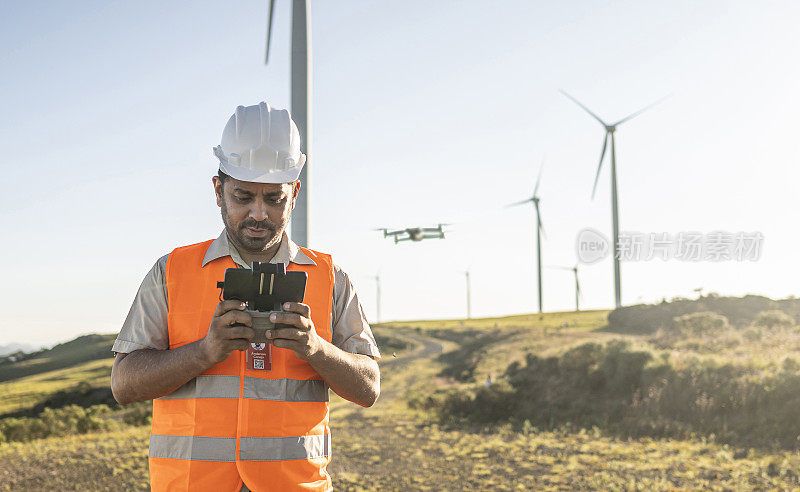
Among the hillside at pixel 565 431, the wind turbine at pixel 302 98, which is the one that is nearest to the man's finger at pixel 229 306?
the wind turbine at pixel 302 98

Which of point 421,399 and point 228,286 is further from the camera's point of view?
point 421,399

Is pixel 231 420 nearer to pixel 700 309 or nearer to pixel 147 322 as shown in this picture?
pixel 147 322

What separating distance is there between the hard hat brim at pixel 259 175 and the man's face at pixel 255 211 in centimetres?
2

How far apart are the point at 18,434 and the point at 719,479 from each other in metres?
19.2

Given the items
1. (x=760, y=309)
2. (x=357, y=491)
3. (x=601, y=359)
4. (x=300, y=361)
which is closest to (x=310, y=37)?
(x=300, y=361)

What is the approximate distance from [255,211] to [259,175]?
A: 17cm

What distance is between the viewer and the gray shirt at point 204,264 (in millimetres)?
2799

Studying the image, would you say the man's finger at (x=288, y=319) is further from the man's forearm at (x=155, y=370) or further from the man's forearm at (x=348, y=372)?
the man's forearm at (x=155, y=370)

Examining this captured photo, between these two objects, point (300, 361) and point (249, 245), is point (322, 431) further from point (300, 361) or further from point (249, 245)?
point (249, 245)

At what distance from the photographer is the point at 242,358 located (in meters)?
2.79

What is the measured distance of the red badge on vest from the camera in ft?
9.09

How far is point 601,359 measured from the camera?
2042 centimetres

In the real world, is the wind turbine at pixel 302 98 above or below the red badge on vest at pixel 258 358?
above

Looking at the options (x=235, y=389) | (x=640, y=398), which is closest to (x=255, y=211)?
(x=235, y=389)
